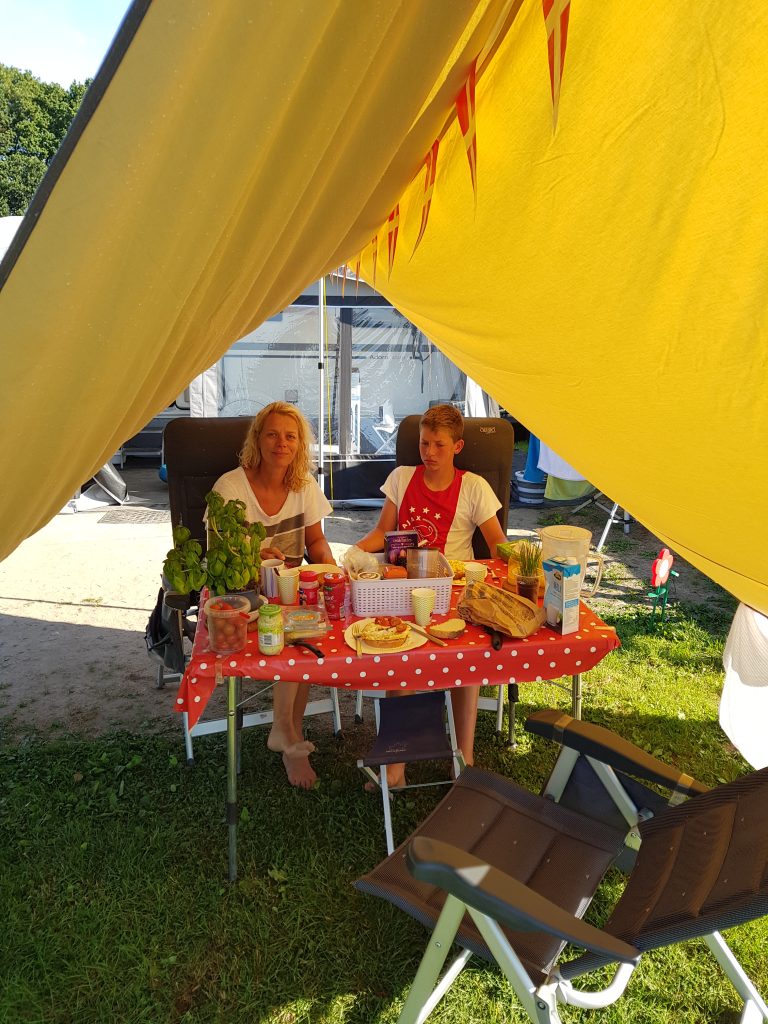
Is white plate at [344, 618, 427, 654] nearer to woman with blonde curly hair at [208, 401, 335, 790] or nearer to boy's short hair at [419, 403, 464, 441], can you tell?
woman with blonde curly hair at [208, 401, 335, 790]

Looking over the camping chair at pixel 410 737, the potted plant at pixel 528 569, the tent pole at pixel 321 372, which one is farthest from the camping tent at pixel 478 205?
the tent pole at pixel 321 372

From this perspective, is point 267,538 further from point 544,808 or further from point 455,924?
point 455,924

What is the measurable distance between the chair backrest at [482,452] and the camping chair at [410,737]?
1.00m

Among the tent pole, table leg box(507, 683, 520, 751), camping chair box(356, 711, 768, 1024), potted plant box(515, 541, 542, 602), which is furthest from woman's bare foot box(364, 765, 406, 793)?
the tent pole

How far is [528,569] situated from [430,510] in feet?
2.79

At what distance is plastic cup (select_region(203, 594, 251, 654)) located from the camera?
2.32 meters

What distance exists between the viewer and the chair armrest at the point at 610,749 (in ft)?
6.81

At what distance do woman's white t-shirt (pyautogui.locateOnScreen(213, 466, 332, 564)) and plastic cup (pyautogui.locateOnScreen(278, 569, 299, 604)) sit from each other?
2.12 ft

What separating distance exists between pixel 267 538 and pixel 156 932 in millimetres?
1667

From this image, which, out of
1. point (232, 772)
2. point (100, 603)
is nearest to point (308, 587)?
point (232, 772)

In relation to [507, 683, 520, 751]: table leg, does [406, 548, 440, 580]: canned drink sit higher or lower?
higher

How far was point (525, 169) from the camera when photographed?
1586 mm

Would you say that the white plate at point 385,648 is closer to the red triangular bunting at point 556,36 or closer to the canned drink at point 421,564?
the canned drink at point 421,564

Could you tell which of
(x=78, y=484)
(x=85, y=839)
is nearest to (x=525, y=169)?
(x=78, y=484)
